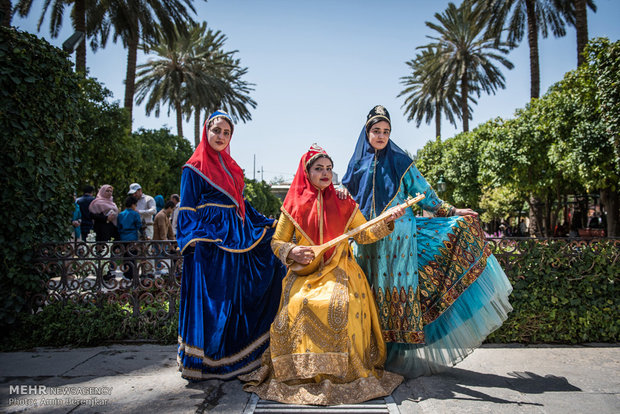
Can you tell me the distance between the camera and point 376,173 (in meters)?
3.79

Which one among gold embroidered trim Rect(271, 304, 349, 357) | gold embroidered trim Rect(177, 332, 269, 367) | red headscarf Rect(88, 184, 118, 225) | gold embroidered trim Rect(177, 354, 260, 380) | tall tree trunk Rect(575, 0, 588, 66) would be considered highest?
tall tree trunk Rect(575, 0, 588, 66)

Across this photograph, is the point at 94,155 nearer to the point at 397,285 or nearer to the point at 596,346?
the point at 397,285

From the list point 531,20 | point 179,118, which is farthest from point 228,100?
point 531,20

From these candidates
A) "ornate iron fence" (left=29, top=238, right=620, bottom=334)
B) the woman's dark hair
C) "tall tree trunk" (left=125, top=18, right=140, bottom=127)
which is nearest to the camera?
"ornate iron fence" (left=29, top=238, right=620, bottom=334)

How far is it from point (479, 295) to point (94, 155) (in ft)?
44.6

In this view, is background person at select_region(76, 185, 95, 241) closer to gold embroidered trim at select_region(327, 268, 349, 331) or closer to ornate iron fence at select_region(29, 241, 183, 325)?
ornate iron fence at select_region(29, 241, 183, 325)

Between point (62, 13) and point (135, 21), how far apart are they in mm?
2882


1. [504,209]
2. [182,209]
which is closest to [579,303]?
[182,209]

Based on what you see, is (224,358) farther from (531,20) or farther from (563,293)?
(531,20)

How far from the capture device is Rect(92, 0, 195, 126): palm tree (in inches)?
632

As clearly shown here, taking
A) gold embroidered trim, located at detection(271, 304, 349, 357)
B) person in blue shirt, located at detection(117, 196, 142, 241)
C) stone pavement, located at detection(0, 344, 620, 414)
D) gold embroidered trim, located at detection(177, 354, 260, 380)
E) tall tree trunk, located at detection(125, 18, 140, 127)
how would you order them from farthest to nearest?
tall tree trunk, located at detection(125, 18, 140, 127), person in blue shirt, located at detection(117, 196, 142, 241), gold embroidered trim, located at detection(177, 354, 260, 380), gold embroidered trim, located at detection(271, 304, 349, 357), stone pavement, located at detection(0, 344, 620, 414)

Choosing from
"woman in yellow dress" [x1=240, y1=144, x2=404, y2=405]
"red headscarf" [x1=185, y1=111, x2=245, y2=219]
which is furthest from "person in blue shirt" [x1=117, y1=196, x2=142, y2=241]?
"woman in yellow dress" [x1=240, y1=144, x2=404, y2=405]

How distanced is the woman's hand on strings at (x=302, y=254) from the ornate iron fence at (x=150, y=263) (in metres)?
1.91

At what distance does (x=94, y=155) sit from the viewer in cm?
1348
